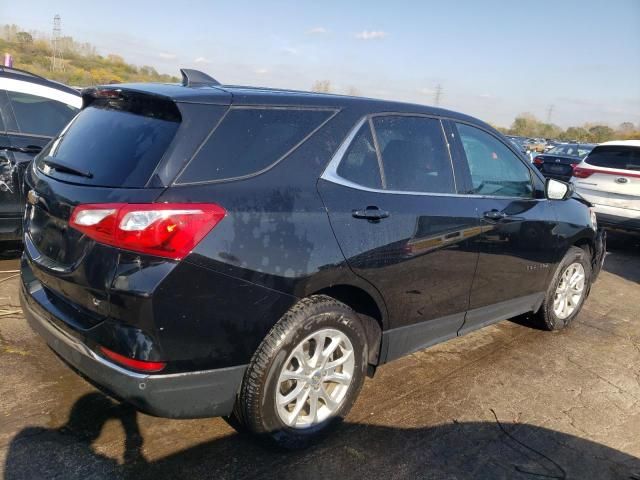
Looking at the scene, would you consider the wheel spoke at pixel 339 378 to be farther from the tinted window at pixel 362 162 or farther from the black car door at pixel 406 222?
the tinted window at pixel 362 162

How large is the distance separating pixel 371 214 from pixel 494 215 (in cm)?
121

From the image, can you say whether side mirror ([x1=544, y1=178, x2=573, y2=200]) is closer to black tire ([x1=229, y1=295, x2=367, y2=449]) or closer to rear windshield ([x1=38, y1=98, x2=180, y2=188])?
black tire ([x1=229, y1=295, x2=367, y2=449])

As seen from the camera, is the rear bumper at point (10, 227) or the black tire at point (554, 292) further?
the rear bumper at point (10, 227)

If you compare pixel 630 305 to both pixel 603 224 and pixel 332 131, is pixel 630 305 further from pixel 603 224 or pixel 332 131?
pixel 332 131

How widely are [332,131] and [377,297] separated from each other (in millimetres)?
917

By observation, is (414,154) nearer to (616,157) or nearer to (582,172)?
(582,172)

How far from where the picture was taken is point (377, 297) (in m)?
3.00

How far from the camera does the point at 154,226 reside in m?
2.25

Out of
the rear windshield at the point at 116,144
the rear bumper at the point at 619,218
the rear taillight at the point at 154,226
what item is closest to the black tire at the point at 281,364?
the rear taillight at the point at 154,226

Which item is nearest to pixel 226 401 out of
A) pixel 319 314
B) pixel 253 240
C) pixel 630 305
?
pixel 319 314

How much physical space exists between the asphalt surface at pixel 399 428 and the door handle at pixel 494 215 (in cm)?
110

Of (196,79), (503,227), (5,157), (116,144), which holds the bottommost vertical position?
(5,157)

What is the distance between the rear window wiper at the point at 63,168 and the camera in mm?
2559

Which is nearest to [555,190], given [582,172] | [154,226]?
[154,226]
